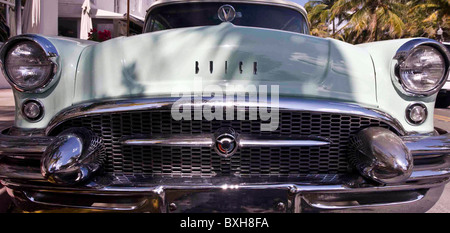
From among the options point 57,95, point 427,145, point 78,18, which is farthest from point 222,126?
point 78,18

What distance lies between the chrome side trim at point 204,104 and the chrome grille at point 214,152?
46 mm

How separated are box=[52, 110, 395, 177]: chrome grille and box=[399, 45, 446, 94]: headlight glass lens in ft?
0.85

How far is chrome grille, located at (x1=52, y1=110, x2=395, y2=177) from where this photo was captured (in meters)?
1.50

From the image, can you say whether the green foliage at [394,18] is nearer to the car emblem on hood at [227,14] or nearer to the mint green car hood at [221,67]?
the car emblem on hood at [227,14]

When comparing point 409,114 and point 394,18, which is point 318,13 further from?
point 409,114

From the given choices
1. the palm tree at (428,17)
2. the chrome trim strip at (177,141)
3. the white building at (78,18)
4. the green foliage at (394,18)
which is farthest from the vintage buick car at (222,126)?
the green foliage at (394,18)

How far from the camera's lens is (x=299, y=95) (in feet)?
4.91

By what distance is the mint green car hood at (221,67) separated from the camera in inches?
59.9

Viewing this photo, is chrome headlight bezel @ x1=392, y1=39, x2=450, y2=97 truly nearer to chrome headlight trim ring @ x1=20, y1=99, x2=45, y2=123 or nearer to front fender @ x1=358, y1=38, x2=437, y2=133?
front fender @ x1=358, y1=38, x2=437, y2=133

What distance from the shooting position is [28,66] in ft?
5.20

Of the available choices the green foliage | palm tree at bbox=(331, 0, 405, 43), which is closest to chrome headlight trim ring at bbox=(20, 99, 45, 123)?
the green foliage

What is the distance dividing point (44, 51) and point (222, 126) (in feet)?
2.92
